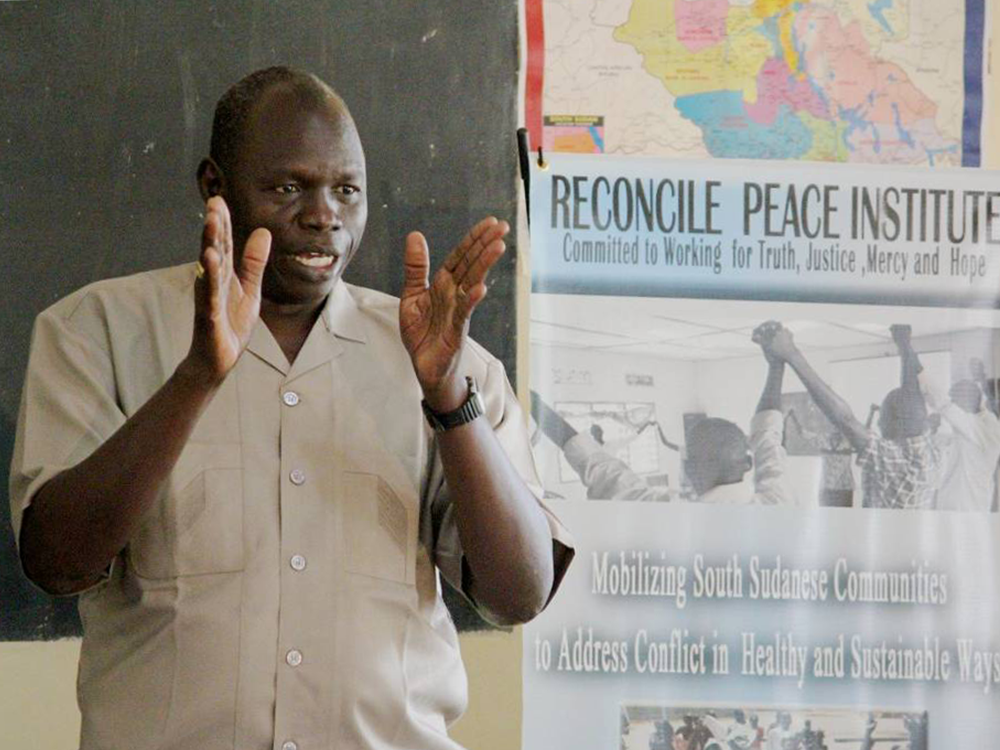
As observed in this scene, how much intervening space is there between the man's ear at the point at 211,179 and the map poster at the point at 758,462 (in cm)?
101

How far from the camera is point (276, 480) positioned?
1.72 meters

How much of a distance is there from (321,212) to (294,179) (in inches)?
2.4

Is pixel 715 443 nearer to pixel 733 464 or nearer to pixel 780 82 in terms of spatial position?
pixel 733 464

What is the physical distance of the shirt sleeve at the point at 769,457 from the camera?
9.16 feet

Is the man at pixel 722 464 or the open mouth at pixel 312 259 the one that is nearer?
the open mouth at pixel 312 259

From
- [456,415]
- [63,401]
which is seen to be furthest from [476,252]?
[63,401]

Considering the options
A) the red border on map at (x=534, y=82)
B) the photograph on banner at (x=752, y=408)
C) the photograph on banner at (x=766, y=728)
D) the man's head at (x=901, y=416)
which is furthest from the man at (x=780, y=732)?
the red border on map at (x=534, y=82)

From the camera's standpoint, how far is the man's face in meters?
1.78

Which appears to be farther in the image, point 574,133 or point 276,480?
point 574,133

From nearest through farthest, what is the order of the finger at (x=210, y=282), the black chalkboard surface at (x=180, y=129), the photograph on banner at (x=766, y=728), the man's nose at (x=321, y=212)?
the finger at (x=210, y=282) < the man's nose at (x=321, y=212) < the black chalkboard surface at (x=180, y=129) < the photograph on banner at (x=766, y=728)

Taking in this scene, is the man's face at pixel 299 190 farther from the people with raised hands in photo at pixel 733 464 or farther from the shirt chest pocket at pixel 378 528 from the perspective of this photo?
the people with raised hands in photo at pixel 733 464

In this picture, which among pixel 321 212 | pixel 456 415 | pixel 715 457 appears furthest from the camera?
pixel 715 457

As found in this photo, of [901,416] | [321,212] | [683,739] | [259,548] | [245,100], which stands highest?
[245,100]

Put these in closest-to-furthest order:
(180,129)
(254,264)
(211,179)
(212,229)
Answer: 1. (212,229)
2. (254,264)
3. (211,179)
4. (180,129)
